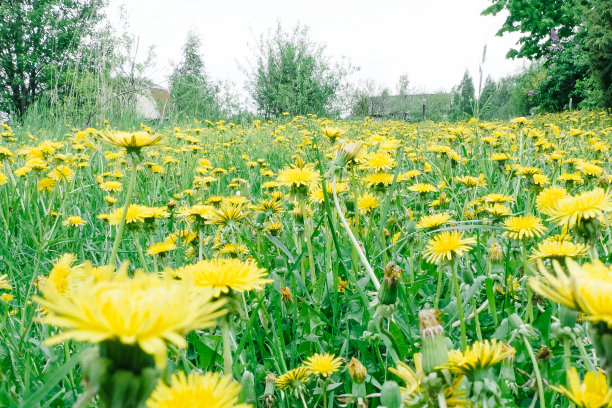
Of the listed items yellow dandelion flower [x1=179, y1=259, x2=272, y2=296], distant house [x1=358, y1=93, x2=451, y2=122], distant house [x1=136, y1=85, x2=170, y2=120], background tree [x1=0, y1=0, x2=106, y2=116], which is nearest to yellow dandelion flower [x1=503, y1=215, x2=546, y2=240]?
yellow dandelion flower [x1=179, y1=259, x2=272, y2=296]

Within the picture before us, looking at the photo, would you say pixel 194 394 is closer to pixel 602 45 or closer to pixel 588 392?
pixel 588 392

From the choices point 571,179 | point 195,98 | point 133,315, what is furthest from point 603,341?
point 195,98

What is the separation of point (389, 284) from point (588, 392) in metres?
0.35

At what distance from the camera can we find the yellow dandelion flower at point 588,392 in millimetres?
372

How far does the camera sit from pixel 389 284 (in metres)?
0.72

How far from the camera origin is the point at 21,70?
20.0m

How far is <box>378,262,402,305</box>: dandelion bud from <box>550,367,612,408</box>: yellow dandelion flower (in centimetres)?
33

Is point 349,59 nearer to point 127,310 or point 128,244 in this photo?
point 128,244

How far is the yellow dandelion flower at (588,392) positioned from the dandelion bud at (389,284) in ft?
1.08

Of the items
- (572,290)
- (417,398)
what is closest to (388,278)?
(417,398)

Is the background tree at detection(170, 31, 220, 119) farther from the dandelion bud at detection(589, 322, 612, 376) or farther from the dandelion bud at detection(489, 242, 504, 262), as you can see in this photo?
the dandelion bud at detection(589, 322, 612, 376)

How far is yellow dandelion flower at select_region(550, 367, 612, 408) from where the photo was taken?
1.22 feet

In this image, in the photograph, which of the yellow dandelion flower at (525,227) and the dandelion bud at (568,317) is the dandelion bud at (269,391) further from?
the yellow dandelion flower at (525,227)

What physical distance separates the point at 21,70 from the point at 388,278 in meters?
24.2
